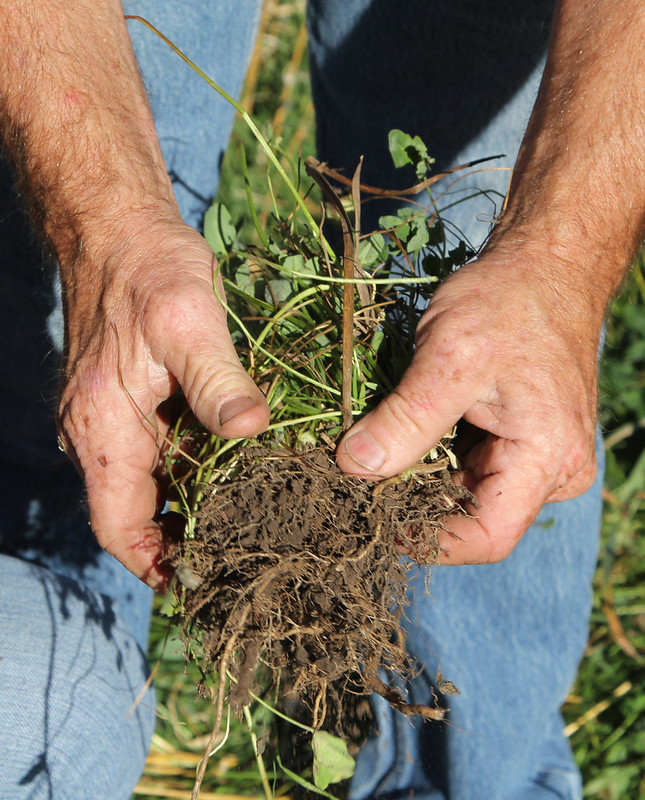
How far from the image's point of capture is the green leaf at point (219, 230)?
1.17m

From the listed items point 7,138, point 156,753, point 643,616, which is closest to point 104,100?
point 7,138

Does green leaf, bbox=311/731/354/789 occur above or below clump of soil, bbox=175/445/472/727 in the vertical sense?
below

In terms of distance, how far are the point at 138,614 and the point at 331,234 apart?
39.7 inches

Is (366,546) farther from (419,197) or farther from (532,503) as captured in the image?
(419,197)

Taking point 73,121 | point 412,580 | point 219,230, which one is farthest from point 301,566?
point 73,121

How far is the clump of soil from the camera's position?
3.03ft

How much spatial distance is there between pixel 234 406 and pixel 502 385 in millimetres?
340

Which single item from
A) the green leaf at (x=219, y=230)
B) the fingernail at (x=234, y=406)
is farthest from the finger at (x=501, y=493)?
the green leaf at (x=219, y=230)

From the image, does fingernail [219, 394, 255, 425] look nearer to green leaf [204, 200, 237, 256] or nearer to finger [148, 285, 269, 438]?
finger [148, 285, 269, 438]

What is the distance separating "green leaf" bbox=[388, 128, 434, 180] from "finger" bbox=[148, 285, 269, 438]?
0.39 metres

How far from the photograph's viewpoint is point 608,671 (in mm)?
2070

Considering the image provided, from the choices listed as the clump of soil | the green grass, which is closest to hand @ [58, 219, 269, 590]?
the clump of soil

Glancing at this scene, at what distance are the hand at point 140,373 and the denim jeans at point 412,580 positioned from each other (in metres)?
0.43

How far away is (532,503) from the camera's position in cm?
98
